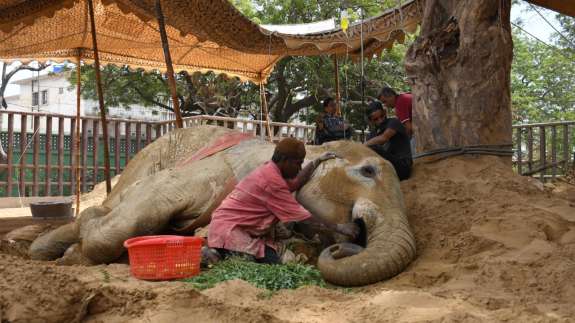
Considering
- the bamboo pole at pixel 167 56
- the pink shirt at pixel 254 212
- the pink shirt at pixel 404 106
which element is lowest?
the pink shirt at pixel 254 212

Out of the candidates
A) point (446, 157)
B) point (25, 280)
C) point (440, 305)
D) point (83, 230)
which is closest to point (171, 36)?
point (83, 230)

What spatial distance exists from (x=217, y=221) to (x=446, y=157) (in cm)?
256

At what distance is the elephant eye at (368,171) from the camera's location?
5.12m

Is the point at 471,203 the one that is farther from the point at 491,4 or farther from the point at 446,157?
the point at 491,4

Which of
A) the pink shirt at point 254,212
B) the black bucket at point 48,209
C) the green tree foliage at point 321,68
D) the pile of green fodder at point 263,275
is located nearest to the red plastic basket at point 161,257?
the pile of green fodder at point 263,275

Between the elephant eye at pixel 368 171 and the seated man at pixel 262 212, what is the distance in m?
0.56

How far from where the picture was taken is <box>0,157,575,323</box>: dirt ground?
122 inches

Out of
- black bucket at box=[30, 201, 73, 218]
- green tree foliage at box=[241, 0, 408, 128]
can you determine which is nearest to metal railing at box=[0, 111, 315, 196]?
black bucket at box=[30, 201, 73, 218]

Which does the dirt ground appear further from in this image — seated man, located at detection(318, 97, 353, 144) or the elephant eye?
seated man, located at detection(318, 97, 353, 144)

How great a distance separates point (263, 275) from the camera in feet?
13.5

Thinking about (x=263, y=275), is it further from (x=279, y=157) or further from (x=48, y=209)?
(x=48, y=209)

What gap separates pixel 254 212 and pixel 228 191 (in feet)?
2.60

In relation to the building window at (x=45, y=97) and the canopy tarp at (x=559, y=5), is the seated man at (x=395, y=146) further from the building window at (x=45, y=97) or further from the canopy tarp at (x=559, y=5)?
the building window at (x=45, y=97)

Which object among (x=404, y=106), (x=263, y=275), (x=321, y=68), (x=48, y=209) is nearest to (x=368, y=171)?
(x=263, y=275)
